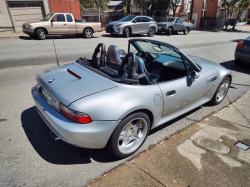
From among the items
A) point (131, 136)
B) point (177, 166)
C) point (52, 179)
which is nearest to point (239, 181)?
point (177, 166)

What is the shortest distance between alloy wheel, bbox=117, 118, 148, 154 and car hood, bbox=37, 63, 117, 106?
2.07 ft

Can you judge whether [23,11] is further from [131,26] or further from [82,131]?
[82,131]

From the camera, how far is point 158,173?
249 centimetres

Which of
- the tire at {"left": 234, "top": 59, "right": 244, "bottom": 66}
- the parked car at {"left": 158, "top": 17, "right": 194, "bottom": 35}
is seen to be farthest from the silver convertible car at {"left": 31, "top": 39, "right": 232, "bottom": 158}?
the parked car at {"left": 158, "top": 17, "right": 194, "bottom": 35}

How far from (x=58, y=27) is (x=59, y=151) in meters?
11.9

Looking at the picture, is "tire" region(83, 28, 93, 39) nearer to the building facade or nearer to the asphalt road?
the building facade

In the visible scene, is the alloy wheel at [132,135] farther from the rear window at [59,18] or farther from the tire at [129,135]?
Answer: the rear window at [59,18]

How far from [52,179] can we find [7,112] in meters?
2.19

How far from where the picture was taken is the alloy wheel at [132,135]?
8.82 ft

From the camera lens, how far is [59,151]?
2.85 m

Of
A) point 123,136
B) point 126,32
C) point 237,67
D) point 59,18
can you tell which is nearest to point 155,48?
point 123,136

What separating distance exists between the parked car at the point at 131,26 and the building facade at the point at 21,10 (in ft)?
20.0

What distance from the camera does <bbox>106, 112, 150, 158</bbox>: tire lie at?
8.16 ft

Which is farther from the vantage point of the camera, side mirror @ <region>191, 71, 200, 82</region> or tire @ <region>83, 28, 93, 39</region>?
tire @ <region>83, 28, 93, 39</region>
